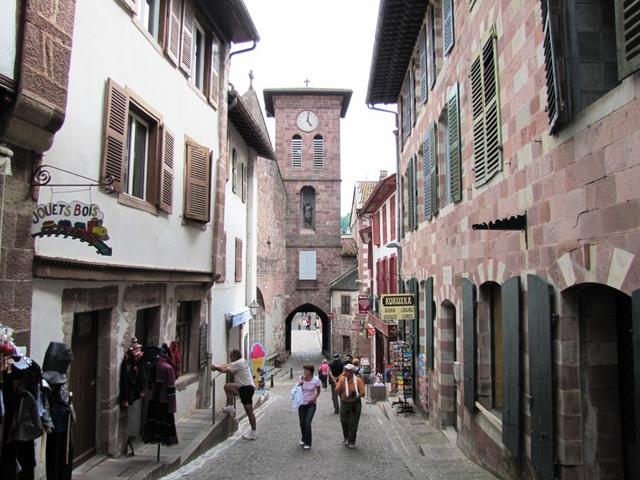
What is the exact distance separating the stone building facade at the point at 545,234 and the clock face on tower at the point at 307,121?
2785 cm

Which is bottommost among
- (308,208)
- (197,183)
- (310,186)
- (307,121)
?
(197,183)

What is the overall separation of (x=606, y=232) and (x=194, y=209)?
7388 millimetres

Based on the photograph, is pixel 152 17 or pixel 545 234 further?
pixel 152 17

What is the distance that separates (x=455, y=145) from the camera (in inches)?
336

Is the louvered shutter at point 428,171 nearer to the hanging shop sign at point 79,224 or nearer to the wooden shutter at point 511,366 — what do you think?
the wooden shutter at point 511,366

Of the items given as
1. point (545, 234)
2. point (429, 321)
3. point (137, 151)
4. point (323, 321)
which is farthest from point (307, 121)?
point (545, 234)

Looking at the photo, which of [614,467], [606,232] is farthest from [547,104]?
[614,467]

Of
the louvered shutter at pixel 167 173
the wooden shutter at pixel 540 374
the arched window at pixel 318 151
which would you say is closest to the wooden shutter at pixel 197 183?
the louvered shutter at pixel 167 173

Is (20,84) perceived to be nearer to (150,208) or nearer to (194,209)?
(150,208)

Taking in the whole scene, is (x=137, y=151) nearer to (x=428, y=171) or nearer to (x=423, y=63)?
(x=428, y=171)

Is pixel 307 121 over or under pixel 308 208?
over

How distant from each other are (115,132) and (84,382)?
302 cm

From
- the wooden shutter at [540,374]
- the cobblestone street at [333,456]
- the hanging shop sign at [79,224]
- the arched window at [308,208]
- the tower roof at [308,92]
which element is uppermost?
the tower roof at [308,92]

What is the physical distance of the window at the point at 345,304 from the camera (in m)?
33.6
